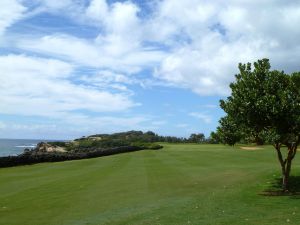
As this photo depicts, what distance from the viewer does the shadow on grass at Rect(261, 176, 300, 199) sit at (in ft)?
69.7

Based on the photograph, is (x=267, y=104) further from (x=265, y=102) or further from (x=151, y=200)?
(x=151, y=200)

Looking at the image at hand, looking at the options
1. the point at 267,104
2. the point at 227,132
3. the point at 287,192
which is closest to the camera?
the point at 267,104

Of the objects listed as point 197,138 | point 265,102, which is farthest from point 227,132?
point 197,138

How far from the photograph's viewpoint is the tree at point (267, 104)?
65.5 feet

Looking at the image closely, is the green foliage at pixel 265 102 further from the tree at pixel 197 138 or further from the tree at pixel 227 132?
the tree at pixel 197 138

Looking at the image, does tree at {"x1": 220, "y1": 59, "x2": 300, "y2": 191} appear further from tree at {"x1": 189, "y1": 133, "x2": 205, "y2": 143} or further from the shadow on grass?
tree at {"x1": 189, "y1": 133, "x2": 205, "y2": 143}

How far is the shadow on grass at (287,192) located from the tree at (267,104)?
1.67ft

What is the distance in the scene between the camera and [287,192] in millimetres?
21766

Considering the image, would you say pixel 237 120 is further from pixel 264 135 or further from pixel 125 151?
pixel 125 151

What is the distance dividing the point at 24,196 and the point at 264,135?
1220 centimetres

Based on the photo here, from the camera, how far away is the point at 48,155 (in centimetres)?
5247

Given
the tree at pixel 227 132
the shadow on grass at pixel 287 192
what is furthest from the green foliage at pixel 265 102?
the shadow on grass at pixel 287 192

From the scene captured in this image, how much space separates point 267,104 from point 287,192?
4.64 m

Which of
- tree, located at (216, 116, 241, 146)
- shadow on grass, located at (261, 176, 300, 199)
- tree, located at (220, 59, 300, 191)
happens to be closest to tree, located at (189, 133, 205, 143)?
shadow on grass, located at (261, 176, 300, 199)
